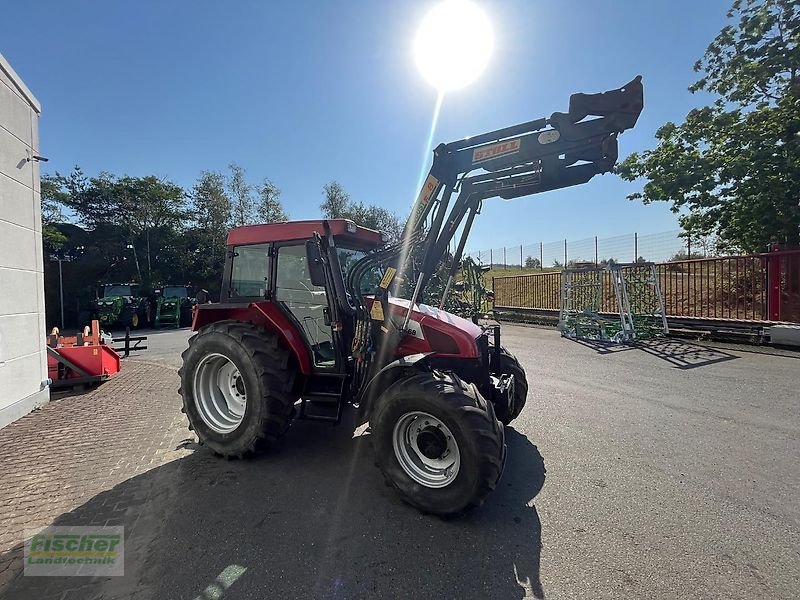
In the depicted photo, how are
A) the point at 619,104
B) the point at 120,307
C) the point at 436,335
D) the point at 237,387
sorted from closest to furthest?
the point at 619,104
the point at 436,335
the point at 237,387
the point at 120,307

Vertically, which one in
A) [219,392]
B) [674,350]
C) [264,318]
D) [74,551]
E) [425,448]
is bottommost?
[74,551]

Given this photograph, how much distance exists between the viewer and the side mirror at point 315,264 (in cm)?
333

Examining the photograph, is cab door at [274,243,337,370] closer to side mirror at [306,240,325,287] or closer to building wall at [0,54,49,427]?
side mirror at [306,240,325,287]

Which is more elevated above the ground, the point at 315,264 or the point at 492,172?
the point at 492,172

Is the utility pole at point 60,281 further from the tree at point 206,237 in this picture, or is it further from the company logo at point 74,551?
the company logo at point 74,551

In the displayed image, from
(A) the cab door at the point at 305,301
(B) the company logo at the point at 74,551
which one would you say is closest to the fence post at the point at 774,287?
(A) the cab door at the point at 305,301

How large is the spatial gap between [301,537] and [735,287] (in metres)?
11.1

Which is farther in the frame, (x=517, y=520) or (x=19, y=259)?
(x=19, y=259)

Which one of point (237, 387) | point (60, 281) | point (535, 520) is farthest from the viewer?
point (60, 281)

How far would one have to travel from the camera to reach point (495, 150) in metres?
3.33

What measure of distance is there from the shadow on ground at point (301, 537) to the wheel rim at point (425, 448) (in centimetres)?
26

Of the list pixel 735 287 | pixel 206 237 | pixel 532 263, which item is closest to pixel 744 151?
pixel 735 287

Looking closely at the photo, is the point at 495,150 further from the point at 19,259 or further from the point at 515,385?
the point at 19,259

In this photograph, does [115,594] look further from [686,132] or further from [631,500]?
[686,132]
